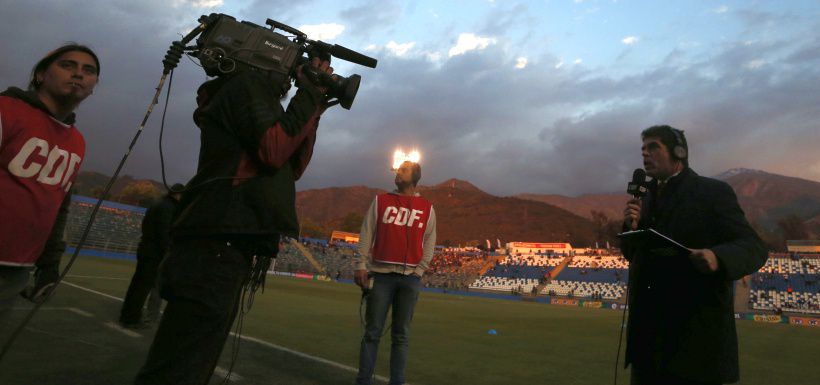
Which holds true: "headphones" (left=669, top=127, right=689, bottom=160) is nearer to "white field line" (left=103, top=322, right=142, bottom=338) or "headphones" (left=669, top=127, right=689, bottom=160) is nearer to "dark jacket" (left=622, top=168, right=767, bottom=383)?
"dark jacket" (left=622, top=168, right=767, bottom=383)

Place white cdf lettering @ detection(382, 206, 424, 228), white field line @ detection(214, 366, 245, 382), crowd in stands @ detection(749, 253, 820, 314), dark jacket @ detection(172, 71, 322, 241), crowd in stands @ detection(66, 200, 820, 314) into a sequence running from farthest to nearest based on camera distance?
crowd in stands @ detection(66, 200, 820, 314) < crowd in stands @ detection(749, 253, 820, 314) < white cdf lettering @ detection(382, 206, 424, 228) < white field line @ detection(214, 366, 245, 382) < dark jacket @ detection(172, 71, 322, 241)

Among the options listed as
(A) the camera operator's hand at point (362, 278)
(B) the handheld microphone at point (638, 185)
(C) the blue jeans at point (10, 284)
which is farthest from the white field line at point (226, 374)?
(B) the handheld microphone at point (638, 185)

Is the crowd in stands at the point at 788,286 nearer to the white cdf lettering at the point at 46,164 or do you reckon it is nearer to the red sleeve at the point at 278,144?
the red sleeve at the point at 278,144

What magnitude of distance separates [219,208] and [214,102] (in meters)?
0.42

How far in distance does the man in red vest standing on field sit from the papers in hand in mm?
2064

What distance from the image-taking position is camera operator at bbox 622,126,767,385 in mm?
2264

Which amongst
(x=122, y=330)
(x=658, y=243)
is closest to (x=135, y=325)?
(x=122, y=330)

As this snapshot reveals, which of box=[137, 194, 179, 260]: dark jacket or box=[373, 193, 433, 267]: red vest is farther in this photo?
box=[137, 194, 179, 260]: dark jacket

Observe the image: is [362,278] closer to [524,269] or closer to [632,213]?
[632,213]

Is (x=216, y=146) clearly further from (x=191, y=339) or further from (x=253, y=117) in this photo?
(x=191, y=339)

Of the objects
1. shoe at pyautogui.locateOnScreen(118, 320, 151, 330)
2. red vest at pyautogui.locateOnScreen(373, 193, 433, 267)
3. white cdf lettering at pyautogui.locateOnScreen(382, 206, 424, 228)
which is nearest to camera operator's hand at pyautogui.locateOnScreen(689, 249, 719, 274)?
red vest at pyautogui.locateOnScreen(373, 193, 433, 267)

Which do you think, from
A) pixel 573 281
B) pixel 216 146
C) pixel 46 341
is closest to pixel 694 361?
pixel 216 146

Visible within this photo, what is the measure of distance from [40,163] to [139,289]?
3954 mm

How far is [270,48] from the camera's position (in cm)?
195
